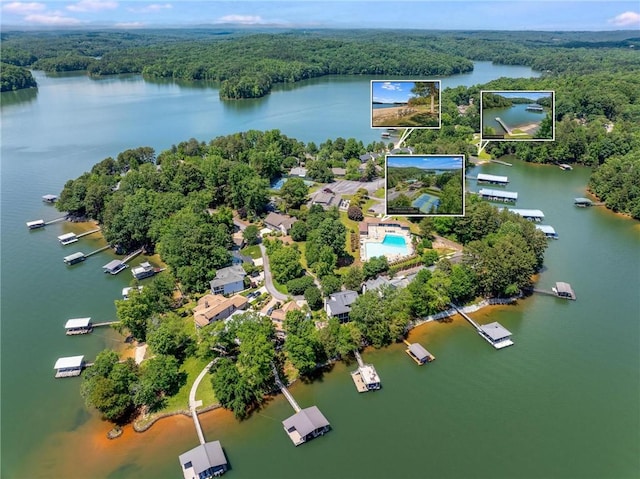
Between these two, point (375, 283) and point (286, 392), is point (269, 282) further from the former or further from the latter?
point (286, 392)

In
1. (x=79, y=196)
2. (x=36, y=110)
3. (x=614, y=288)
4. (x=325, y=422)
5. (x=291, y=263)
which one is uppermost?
(x=36, y=110)

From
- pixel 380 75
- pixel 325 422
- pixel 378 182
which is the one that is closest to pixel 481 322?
pixel 325 422

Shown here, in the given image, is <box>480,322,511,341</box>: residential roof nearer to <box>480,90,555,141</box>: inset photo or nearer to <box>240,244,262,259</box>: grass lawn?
<box>480,90,555,141</box>: inset photo

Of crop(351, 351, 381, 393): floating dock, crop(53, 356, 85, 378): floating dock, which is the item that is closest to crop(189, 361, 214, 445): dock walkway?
crop(53, 356, 85, 378): floating dock

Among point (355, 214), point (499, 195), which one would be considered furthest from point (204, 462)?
point (499, 195)

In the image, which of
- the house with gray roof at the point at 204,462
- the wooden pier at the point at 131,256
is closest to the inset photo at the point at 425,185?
the house with gray roof at the point at 204,462

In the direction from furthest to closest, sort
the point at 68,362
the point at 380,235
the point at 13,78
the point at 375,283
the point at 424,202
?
the point at 13,78, the point at 380,235, the point at 375,283, the point at 68,362, the point at 424,202

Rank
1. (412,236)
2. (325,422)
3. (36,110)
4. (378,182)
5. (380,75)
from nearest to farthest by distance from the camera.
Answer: (325,422)
(412,236)
(378,182)
(36,110)
(380,75)

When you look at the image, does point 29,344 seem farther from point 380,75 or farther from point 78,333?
point 380,75
